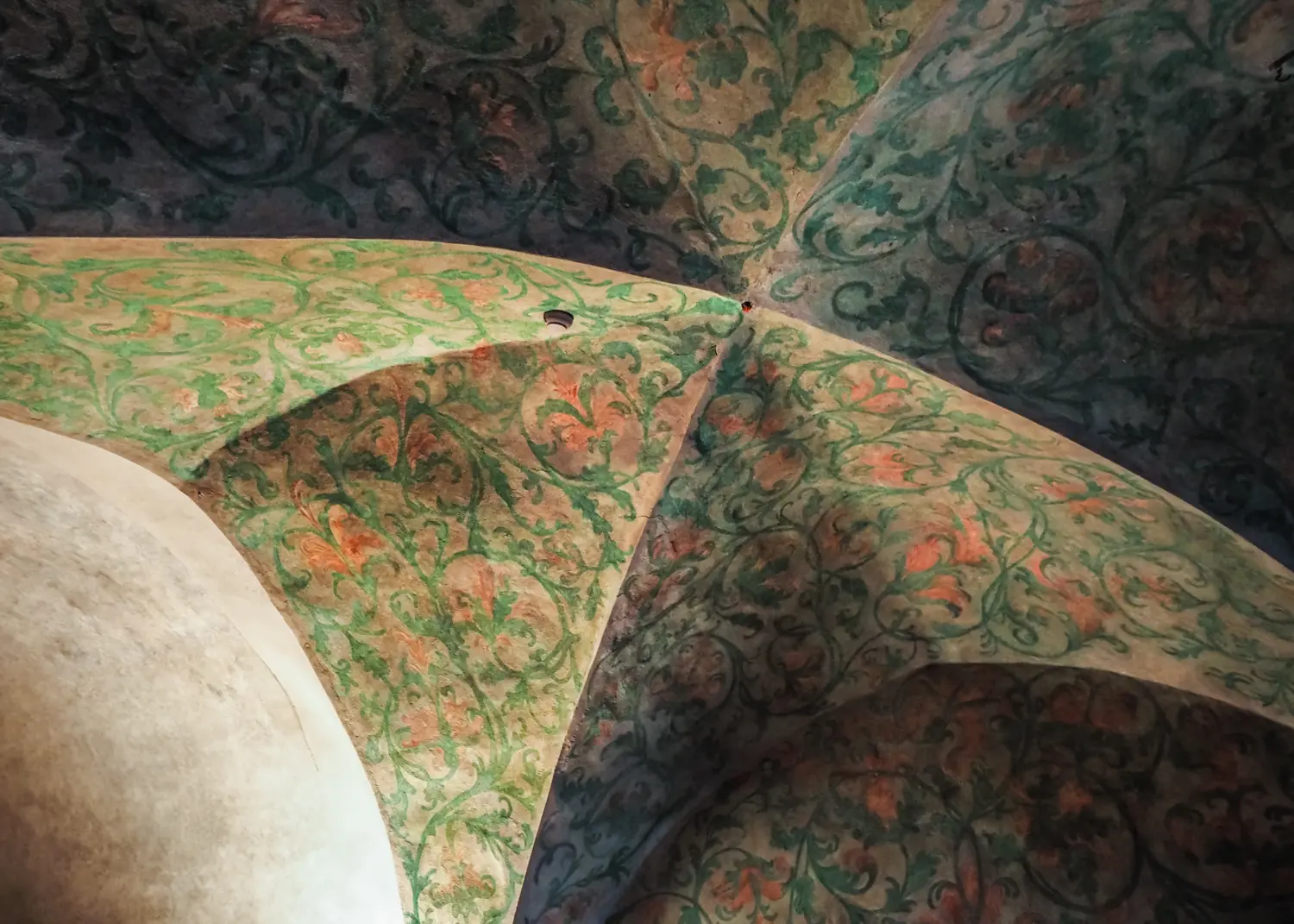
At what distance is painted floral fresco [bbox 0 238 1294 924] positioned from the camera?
303 cm

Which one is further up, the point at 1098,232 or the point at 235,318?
the point at 1098,232

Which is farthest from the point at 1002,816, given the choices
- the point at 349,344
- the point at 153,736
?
the point at 153,736

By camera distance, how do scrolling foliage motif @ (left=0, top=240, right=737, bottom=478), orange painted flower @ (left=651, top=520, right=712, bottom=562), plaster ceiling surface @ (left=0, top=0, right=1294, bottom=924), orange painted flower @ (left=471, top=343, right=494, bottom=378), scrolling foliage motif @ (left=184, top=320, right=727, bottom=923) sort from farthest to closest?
1. orange painted flower @ (left=651, top=520, right=712, bottom=562)
2. scrolling foliage motif @ (left=184, top=320, right=727, bottom=923)
3. orange painted flower @ (left=471, top=343, right=494, bottom=378)
4. scrolling foliage motif @ (left=0, top=240, right=737, bottom=478)
5. plaster ceiling surface @ (left=0, top=0, right=1294, bottom=924)

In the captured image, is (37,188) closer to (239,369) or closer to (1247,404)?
(239,369)

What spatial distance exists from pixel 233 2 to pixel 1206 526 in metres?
2.71

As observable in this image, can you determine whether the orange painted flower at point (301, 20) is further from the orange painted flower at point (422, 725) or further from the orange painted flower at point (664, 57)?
the orange painted flower at point (422, 725)

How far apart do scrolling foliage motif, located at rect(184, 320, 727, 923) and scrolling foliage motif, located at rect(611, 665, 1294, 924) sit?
77cm

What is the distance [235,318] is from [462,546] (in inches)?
44.4

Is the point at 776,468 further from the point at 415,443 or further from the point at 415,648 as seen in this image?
the point at 415,648

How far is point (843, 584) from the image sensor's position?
12.4 ft

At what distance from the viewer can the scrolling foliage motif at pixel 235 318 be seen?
8.71 ft

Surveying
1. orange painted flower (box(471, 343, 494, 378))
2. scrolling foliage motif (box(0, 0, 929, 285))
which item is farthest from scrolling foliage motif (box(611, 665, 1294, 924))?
scrolling foliage motif (box(0, 0, 929, 285))

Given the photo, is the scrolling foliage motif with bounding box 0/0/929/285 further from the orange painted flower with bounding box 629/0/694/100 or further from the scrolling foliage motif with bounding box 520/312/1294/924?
the scrolling foliage motif with bounding box 520/312/1294/924

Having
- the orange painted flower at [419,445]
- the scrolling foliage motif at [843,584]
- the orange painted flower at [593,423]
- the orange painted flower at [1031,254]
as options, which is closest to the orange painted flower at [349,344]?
the orange painted flower at [419,445]
